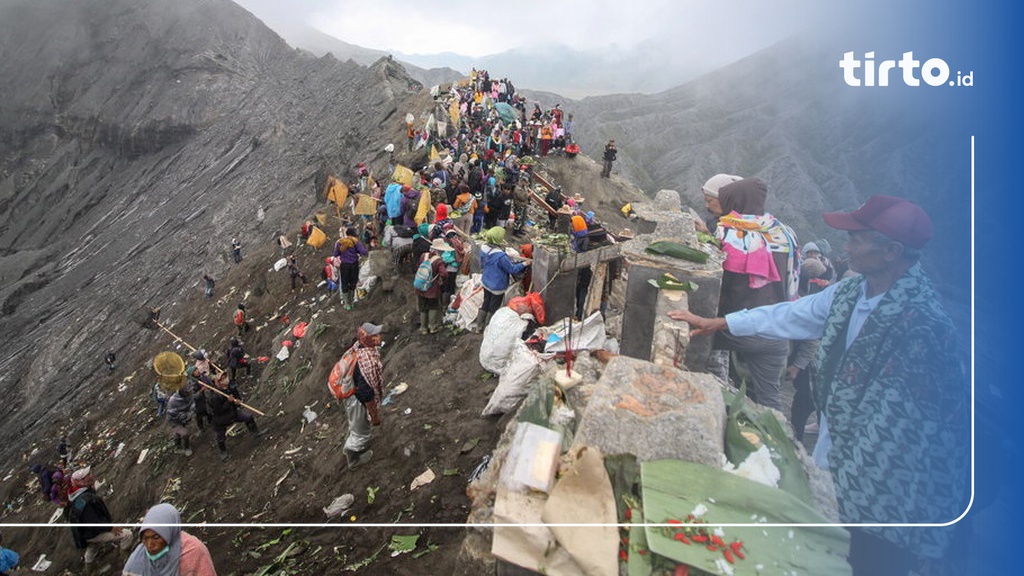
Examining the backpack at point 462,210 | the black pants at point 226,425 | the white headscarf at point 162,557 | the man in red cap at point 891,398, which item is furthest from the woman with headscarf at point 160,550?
the backpack at point 462,210

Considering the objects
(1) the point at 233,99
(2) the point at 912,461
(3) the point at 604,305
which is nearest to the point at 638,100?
(1) the point at 233,99

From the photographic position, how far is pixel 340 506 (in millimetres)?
4703

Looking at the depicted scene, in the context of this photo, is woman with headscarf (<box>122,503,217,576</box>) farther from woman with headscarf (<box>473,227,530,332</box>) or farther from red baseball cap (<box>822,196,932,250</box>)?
woman with headscarf (<box>473,227,530,332</box>)

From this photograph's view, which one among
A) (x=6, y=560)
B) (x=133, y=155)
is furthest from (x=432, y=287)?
(x=133, y=155)

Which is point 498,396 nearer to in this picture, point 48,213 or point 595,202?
point 595,202

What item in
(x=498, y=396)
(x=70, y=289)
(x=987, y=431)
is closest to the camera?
(x=987, y=431)

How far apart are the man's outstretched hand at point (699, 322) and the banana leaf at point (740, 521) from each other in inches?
43.0

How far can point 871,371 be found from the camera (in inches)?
95.6

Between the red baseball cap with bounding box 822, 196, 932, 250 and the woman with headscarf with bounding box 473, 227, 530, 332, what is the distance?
4.04m

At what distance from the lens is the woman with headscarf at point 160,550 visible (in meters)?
2.84

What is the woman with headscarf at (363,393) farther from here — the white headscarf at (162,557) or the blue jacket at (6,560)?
the blue jacket at (6,560)

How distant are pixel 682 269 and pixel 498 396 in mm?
1984

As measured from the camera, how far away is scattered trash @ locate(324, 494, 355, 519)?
468cm

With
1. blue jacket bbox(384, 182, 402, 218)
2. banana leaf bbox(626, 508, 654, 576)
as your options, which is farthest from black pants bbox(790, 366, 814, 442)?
blue jacket bbox(384, 182, 402, 218)
